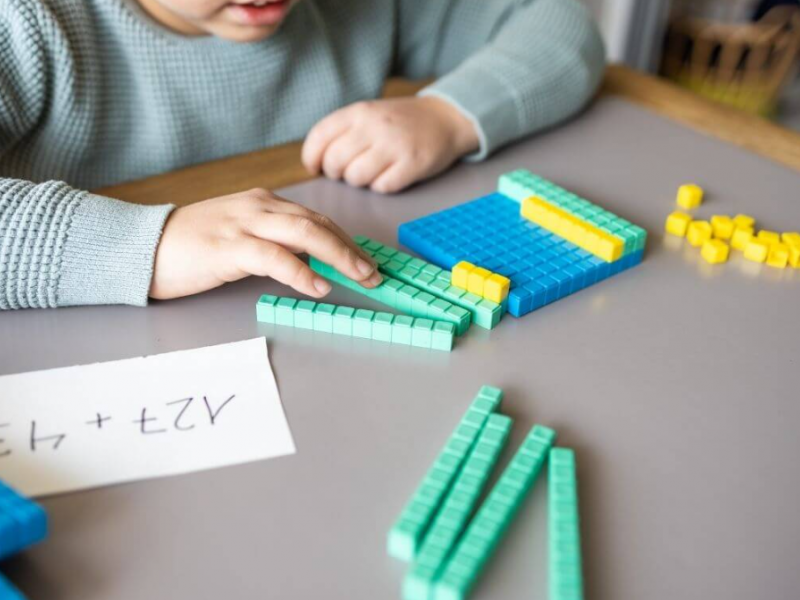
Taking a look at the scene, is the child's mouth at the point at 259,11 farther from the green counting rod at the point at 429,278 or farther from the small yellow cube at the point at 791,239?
the small yellow cube at the point at 791,239

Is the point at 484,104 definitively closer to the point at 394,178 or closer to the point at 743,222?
the point at 394,178

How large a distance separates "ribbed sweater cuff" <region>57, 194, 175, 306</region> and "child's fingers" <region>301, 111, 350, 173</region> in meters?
0.22

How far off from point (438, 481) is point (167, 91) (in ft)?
1.99

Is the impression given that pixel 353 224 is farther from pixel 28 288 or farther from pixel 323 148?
pixel 28 288

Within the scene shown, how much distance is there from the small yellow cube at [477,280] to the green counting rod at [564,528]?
171mm

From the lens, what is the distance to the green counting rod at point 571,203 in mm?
708

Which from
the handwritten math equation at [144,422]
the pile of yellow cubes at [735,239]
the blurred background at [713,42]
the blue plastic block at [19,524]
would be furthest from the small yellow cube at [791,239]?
the blurred background at [713,42]

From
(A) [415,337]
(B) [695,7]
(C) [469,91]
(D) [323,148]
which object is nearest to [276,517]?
(A) [415,337]

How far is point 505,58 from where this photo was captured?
0.97m

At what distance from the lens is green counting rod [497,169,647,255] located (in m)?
0.71

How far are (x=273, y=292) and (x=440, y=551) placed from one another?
0.30 meters

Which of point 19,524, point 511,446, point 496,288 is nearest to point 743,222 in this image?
point 496,288

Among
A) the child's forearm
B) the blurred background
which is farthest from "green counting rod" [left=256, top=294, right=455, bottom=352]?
the blurred background

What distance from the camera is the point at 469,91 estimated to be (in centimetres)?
91
